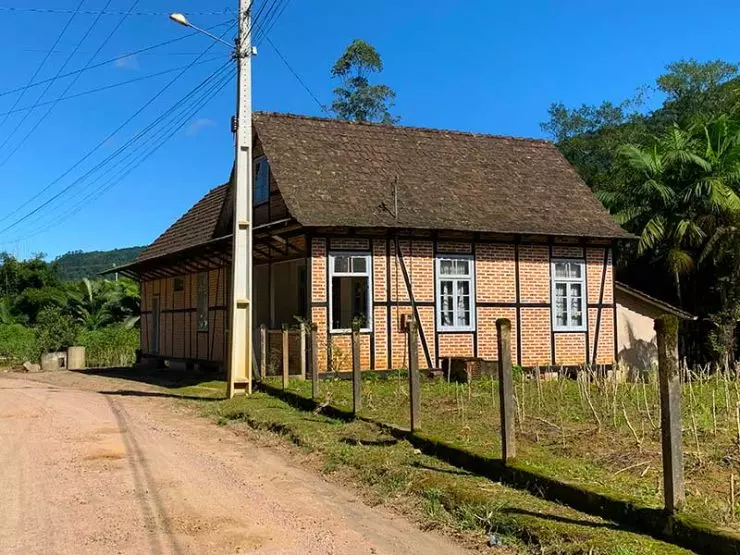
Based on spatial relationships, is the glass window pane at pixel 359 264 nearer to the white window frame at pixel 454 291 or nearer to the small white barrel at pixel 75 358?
the white window frame at pixel 454 291

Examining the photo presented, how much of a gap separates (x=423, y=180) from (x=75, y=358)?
48.7ft

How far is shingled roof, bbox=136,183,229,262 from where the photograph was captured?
23547mm

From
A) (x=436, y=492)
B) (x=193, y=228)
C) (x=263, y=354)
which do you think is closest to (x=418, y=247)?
(x=263, y=354)

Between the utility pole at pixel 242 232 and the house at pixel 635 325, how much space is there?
10.3 m

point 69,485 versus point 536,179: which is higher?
point 536,179

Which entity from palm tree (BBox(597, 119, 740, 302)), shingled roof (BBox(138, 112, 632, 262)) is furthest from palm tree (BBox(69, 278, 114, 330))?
palm tree (BBox(597, 119, 740, 302))

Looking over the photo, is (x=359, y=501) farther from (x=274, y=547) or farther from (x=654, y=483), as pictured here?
(x=654, y=483)

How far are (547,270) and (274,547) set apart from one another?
14465mm

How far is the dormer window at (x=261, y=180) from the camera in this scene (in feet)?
61.2

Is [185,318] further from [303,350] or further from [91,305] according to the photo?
[91,305]

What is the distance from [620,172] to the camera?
2875 centimetres

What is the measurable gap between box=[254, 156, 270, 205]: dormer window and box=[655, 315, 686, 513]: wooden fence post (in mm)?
13929

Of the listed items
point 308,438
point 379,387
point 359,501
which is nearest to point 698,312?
point 379,387

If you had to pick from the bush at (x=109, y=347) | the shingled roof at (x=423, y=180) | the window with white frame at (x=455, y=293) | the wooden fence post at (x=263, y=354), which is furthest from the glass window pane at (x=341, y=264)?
the bush at (x=109, y=347)
